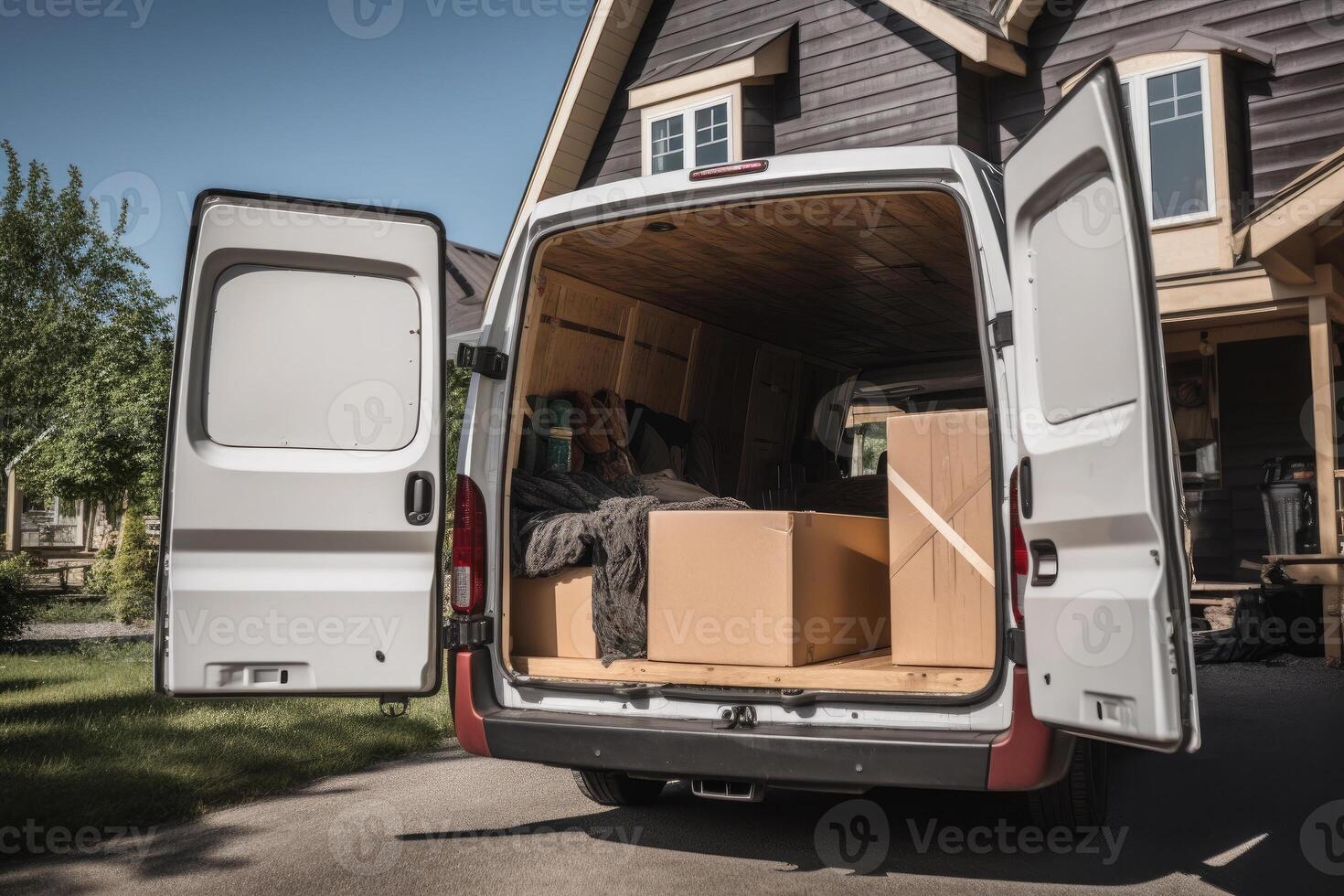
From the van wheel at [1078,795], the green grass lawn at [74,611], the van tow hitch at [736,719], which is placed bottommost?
the van wheel at [1078,795]

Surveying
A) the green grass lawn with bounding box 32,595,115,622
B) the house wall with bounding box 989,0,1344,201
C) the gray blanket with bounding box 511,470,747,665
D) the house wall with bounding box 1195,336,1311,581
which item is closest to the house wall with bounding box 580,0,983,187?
the house wall with bounding box 989,0,1344,201

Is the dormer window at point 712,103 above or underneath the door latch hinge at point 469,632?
above

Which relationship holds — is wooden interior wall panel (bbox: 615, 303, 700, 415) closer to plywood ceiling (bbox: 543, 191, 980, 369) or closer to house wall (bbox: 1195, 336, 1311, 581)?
plywood ceiling (bbox: 543, 191, 980, 369)

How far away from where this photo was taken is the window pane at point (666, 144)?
43.5 ft

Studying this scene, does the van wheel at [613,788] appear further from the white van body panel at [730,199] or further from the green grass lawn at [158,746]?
the green grass lawn at [158,746]

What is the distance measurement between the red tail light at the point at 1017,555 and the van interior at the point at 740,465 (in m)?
0.08

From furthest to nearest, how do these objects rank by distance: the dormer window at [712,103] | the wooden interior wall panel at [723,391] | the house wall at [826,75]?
the dormer window at [712,103], the house wall at [826,75], the wooden interior wall panel at [723,391]

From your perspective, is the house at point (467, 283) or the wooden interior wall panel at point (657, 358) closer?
the wooden interior wall panel at point (657, 358)

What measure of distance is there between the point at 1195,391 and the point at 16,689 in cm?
1042

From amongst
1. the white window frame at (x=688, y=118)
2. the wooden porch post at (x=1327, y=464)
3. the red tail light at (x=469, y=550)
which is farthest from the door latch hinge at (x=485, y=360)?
the white window frame at (x=688, y=118)

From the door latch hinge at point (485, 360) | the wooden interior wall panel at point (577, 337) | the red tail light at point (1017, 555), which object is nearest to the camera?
the red tail light at point (1017, 555)

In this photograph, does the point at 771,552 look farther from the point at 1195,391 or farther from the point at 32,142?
the point at 32,142

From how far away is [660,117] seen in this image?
1328 centimetres

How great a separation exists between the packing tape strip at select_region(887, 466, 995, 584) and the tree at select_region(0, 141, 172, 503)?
33.2 ft
